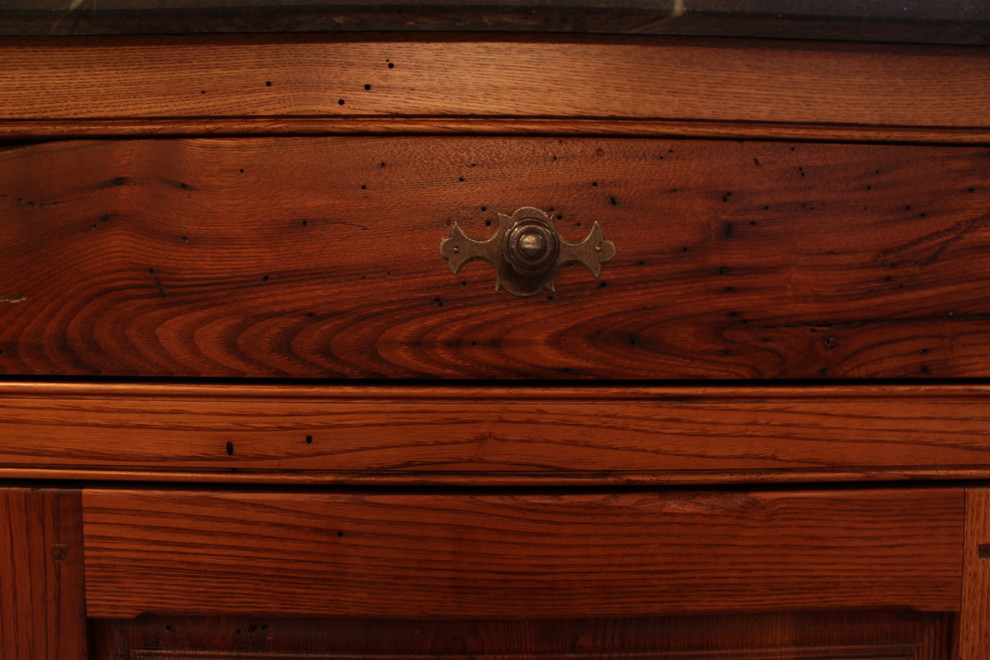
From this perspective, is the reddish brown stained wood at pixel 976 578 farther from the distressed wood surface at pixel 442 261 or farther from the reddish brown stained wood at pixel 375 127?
the reddish brown stained wood at pixel 375 127

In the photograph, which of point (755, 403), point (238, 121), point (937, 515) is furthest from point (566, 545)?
point (238, 121)

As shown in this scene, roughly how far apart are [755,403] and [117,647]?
1.81 ft

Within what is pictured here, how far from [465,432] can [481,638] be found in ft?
0.58

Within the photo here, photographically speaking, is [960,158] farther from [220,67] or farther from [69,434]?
[69,434]

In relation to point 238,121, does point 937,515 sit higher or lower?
lower

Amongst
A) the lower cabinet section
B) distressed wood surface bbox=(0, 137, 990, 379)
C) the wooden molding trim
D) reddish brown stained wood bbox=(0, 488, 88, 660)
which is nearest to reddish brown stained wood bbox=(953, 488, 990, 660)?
the lower cabinet section

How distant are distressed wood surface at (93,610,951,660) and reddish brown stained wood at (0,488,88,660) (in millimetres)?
26

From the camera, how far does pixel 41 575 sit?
473mm

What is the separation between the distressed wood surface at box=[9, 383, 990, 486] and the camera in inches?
18.3

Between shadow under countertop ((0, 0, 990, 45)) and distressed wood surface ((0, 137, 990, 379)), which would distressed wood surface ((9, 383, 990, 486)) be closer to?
distressed wood surface ((0, 137, 990, 379))

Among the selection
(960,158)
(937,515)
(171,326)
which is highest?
(960,158)

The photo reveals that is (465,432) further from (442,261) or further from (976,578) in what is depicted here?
(976,578)

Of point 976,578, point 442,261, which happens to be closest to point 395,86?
point 442,261

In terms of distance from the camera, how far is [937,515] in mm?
480
